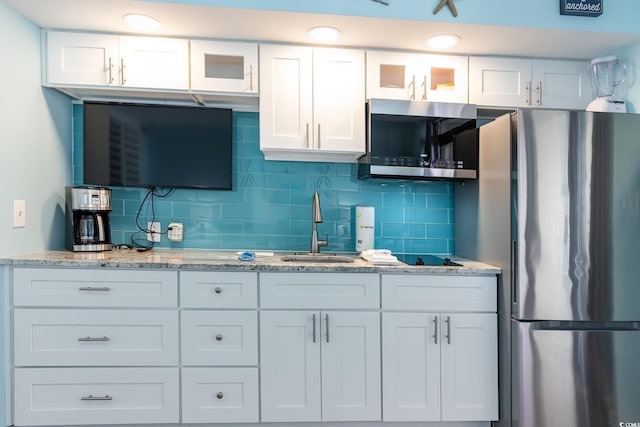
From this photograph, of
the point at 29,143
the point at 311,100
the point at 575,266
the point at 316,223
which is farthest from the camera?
the point at 316,223

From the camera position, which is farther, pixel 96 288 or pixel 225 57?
pixel 225 57

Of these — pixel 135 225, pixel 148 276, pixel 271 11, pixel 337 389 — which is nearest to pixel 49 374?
pixel 148 276

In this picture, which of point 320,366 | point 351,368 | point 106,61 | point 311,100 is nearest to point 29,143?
point 106,61

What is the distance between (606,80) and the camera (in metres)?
2.32

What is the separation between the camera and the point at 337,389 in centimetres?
195

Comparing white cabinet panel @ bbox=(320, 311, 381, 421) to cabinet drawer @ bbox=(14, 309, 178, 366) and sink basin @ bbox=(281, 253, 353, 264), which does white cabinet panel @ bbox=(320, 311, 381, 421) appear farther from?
cabinet drawer @ bbox=(14, 309, 178, 366)

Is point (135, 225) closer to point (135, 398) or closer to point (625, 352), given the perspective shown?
point (135, 398)

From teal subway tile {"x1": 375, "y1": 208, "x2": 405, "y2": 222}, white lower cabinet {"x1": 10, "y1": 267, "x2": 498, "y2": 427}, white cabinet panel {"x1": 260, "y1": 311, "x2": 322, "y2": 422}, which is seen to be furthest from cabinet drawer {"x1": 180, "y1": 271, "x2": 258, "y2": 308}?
teal subway tile {"x1": 375, "y1": 208, "x2": 405, "y2": 222}

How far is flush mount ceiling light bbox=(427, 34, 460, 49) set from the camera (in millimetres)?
2119

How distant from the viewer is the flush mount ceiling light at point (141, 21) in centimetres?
197

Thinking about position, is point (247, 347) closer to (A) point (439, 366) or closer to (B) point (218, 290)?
(B) point (218, 290)

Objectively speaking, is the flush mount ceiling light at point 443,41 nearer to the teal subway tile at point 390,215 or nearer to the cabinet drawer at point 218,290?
the teal subway tile at point 390,215

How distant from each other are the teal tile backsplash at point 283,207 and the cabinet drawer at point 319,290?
0.62m

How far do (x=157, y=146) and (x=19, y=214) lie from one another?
81 centimetres
